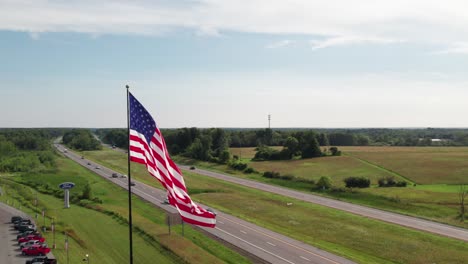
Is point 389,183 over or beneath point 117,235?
over

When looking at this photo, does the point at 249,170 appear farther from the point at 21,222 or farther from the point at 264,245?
the point at 264,245

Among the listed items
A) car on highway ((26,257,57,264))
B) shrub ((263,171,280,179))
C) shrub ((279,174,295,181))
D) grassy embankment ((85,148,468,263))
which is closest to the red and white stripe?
car on highway ((26,257,57,264))

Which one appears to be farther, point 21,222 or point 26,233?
point 21,222

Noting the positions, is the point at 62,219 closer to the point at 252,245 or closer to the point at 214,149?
the point at 252,245

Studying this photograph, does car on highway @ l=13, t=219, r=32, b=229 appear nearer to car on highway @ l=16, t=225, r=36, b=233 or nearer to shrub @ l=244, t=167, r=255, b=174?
car on highway @ l=16, t=225, r=36, b=233

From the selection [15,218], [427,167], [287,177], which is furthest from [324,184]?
[15,218]

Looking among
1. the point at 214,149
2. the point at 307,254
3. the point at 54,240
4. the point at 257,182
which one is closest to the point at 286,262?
the point at 307,254

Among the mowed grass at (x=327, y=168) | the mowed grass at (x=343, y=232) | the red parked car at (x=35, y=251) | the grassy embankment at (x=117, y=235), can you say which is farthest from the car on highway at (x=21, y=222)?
the mowed grass at (x=327, y=168)
